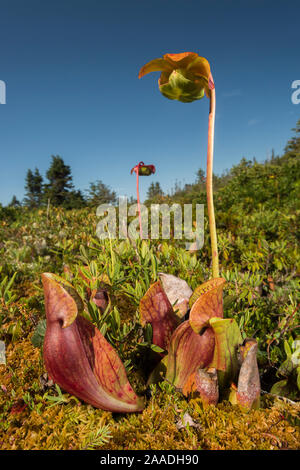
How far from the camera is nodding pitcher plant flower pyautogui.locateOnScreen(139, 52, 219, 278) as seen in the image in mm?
844

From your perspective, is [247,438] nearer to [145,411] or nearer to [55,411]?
[145,411]

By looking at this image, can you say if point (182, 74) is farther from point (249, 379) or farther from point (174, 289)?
point (249, 379)

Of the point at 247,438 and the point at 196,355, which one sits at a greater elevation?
the point at 196,355

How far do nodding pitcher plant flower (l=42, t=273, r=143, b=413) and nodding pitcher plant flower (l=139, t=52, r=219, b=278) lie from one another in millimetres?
507

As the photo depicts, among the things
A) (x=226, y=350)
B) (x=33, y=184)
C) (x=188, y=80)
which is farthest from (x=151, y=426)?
(x=33, y=184)

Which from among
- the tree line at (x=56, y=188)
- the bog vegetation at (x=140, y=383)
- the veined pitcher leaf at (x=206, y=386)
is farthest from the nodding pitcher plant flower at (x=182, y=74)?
the tree line at (x=56, y=188)

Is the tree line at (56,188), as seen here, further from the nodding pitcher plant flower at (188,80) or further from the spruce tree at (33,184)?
the nodding pitcher plant flower at (188,80)

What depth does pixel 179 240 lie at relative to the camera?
2400mm

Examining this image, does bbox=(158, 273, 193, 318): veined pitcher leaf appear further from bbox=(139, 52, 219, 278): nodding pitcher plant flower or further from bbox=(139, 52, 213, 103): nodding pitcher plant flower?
bbox=(139, 52, 213, 103): nodding pitcher plant flower

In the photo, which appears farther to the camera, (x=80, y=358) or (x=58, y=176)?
(x=58, y=176)

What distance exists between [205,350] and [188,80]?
933 millimetres

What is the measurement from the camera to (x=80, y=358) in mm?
722

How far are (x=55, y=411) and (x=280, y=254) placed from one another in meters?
1.70
